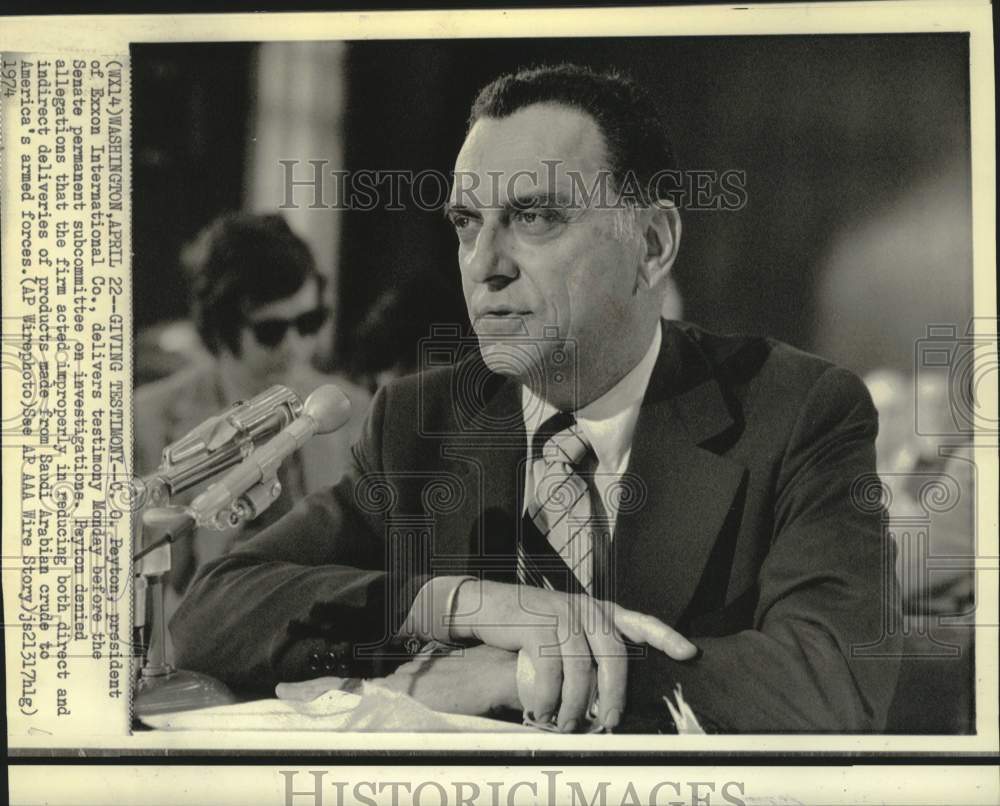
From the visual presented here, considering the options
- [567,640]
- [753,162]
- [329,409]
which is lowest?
[567,640]

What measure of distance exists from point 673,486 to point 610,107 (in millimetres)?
A: 595

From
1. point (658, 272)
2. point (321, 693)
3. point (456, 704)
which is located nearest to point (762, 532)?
point (658, 272)

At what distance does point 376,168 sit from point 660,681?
92cm

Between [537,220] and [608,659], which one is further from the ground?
[537,220]

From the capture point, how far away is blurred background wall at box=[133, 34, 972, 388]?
1.70m

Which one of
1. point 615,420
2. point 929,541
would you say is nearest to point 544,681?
point 615,420

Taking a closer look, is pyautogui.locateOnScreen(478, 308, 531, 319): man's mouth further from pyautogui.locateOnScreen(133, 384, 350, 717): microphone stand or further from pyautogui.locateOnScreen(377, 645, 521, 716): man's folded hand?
pyautogui.locateOnScreen(377, 645, 521, 716): man's folded hand

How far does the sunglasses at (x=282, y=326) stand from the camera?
5.62 ft

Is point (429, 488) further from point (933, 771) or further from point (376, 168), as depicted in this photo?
point (933, 771)

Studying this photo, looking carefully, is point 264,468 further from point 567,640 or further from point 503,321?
point 567,640

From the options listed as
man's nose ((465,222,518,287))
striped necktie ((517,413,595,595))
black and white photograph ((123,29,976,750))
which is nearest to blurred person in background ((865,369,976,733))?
black and white photograph ((123,29,976,750))

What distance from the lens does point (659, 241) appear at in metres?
1.69

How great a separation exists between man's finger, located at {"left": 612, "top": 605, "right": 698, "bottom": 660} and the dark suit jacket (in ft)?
0.05

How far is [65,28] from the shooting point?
1741 mm
